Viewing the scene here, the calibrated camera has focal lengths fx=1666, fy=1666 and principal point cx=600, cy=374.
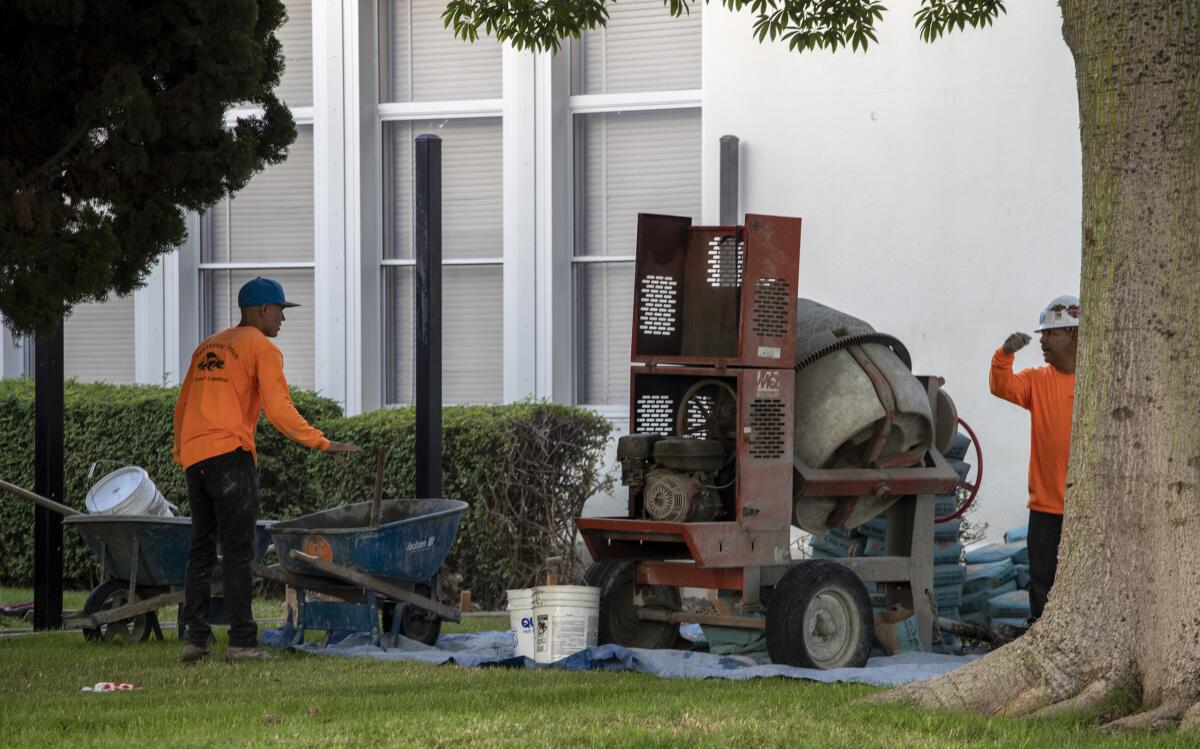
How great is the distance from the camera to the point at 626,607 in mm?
9648

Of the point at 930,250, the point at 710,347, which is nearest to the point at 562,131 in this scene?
the point at 930,250

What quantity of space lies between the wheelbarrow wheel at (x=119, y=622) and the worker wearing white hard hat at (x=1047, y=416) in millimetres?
5321

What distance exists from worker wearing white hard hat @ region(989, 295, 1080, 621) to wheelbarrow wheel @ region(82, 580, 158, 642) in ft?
17.5

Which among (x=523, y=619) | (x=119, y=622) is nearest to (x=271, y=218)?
A: (x=119, y=622)

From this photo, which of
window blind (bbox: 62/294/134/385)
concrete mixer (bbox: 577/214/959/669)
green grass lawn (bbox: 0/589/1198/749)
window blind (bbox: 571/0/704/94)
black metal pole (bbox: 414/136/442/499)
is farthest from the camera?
A: window blind (bbox: 62/294/134/385)

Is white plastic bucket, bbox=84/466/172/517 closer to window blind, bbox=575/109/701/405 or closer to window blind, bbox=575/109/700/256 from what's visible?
window blind, bbox=575/109/701/405

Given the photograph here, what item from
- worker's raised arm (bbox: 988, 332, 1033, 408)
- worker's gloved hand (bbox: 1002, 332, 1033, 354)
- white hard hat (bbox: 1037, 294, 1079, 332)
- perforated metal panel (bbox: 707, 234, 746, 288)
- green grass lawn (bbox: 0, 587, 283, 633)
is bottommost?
green grass lawn (bbox: 0, 587, 283, 633)

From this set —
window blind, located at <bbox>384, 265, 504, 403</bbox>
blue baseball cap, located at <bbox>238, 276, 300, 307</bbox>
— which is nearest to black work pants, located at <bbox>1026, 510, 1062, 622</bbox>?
blue baseball cap, located at <bbox>238, 276, 300, 307</bbox>

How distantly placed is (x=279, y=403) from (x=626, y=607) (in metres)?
2.31

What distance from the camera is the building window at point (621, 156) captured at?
1479 cm

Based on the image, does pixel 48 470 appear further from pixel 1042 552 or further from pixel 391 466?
pixel 1042 552

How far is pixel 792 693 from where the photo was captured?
7.50 metres

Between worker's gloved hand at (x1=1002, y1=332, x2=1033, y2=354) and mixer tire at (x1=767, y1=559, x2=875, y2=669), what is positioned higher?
worker's gloved hand at (x1=1002, y1=332, x2=1033, y2=354)

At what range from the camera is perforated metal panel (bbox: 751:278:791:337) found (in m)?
8.76
